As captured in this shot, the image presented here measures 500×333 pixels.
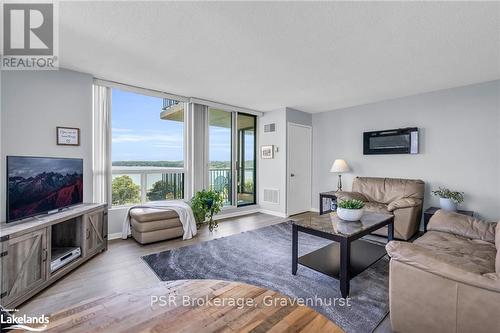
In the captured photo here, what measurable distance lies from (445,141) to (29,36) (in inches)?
228

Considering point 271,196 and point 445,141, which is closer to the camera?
point 445,141

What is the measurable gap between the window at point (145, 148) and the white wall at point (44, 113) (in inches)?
20.5

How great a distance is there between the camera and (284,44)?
7.72 ft

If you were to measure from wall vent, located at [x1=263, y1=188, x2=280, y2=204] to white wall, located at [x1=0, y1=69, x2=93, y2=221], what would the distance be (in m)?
3.54

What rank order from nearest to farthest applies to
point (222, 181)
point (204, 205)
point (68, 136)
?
point (68, 136) → point (204, 205) → point (222, 181)

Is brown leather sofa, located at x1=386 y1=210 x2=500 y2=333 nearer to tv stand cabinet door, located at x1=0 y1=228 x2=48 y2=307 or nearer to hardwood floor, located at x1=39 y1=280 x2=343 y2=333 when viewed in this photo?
hardwood floor, located at x1=39 y1=280 x2=343 y2=333

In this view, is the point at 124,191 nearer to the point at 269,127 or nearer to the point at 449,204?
the point at 269,127

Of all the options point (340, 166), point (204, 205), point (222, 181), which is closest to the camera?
point (204, 205)

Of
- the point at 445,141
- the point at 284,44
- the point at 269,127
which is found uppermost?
the point at 284,44

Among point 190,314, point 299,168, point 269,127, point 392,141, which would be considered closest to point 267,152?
point 269,127

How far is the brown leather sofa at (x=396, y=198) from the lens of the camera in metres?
3.49

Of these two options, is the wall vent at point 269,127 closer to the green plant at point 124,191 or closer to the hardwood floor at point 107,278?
the hardwood floor at point 107,278

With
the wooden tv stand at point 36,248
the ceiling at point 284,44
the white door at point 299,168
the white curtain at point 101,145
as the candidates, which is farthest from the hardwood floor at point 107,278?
the white door at point 299,168

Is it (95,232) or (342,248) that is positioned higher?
(342,248)
